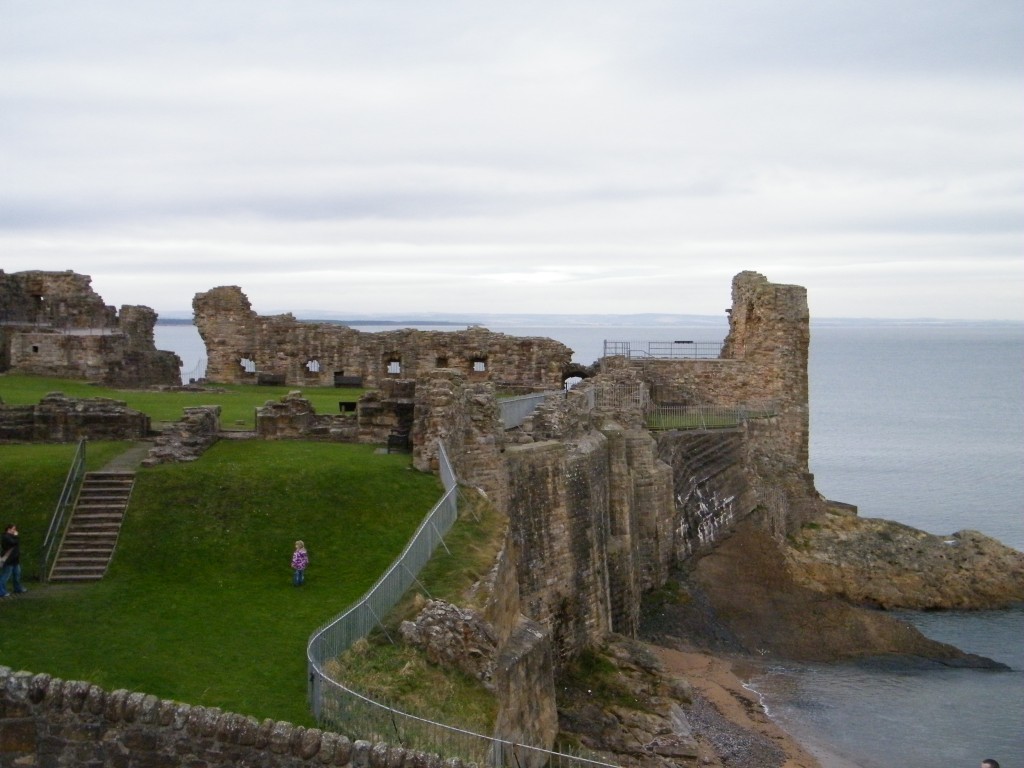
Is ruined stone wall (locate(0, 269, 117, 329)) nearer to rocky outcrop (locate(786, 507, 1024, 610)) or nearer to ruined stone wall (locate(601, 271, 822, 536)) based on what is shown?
ruined stone wall (locate(601, 271, 822, 536))

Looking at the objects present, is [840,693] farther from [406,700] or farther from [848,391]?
[848,391]

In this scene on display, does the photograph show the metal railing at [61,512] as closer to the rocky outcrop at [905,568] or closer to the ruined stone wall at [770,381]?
the ruined stone wall at [770,381]

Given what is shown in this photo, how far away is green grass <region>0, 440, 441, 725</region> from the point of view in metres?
13.6

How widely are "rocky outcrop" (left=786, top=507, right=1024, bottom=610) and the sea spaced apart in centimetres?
71

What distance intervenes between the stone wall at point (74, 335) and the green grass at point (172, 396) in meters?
0.73

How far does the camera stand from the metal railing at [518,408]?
25.7 metres

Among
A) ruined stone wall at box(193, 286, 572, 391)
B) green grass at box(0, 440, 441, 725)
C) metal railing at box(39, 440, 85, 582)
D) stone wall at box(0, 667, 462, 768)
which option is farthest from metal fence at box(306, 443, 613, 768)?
ruined stone wall at box(193, 286, 572, 391)

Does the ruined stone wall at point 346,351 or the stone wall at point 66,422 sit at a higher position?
the ruined stone wall at point 346,351

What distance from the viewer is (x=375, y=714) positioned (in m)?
12.0

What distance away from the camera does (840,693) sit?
28.8 meters

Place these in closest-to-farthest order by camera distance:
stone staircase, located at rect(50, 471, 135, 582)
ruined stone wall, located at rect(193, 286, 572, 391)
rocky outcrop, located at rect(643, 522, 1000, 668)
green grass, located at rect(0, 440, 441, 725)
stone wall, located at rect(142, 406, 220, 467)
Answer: green grass, located at rect(0, 440, 441, 725) → stone staircase, located at rect(50, 471, 135, 582) → stone wall, located at rect(142, 406, 220, 467) → rocky outcrop, located at rect(643, 522, 1000, 668) → ruined stone wall, located at rect(193, 286, 572, 391)

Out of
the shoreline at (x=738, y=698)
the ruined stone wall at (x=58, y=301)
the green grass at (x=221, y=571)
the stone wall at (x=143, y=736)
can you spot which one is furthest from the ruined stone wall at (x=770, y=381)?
the stone wall at (x=143, y=736)

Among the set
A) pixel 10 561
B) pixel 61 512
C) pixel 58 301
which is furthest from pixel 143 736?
pixel 58 301

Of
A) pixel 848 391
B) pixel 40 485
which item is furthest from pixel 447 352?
pixel 848 391
